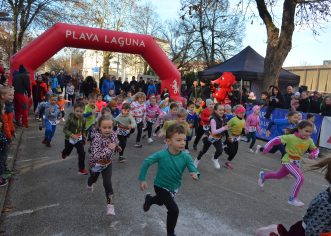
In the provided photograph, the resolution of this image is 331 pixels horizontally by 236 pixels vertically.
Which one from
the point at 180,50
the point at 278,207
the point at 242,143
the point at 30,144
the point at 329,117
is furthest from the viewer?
the point at 180,50

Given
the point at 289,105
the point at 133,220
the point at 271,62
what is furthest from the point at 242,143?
the point at 133,220

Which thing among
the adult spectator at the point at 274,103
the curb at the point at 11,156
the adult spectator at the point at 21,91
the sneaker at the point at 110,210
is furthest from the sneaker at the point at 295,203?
the adult spectator at the point at 21,91

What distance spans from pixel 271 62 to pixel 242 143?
5449 mm

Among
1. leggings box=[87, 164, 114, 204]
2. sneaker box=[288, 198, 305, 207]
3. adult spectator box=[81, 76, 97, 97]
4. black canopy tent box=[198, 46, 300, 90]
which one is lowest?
sneaker box=[288, 198, 305, 207]

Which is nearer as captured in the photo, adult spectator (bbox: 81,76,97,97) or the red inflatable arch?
the red inflatable arch

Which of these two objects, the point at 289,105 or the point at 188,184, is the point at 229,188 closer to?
the point at 188,184

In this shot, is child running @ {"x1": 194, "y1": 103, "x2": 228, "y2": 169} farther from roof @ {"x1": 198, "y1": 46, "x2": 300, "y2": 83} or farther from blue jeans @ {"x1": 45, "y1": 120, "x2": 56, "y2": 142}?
roof @ {"x1": 198, "y1": 46, "x2": 300, "y2": 83}

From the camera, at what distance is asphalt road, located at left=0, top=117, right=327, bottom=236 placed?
4273 millimetres

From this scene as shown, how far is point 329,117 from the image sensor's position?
415 inches

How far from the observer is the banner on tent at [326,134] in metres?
10.5

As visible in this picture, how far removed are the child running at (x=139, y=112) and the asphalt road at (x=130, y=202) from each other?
5.70ft

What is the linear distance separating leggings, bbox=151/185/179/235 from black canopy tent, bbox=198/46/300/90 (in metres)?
15.1

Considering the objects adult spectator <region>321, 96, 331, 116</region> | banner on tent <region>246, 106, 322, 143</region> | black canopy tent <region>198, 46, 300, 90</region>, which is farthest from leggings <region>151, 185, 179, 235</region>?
black canopy tent <region>198, 46, 300, 90</region>

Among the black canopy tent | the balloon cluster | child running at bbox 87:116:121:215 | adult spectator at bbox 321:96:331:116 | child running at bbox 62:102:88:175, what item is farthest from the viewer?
the black canopy tent
